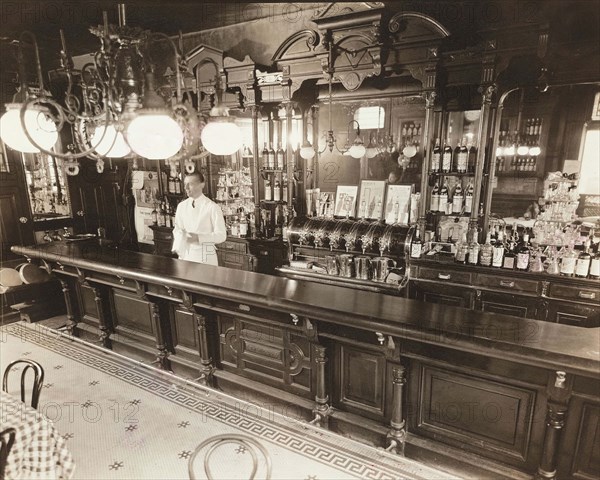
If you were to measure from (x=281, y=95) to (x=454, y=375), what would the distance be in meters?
4.27

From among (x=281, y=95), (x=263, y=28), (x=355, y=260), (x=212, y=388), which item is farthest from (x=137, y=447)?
(x=263, y=28)

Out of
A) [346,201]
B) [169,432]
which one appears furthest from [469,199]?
[169,432]

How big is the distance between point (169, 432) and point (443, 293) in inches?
125

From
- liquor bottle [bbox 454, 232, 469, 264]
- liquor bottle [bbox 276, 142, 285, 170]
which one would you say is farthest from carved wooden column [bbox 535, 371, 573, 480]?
liquor bottle [bbox 276, 142, 285, 170]

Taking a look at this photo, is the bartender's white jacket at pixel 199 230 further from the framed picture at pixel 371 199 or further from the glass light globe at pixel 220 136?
the glass light globe at pixel 220 136

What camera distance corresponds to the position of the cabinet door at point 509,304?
419 cm

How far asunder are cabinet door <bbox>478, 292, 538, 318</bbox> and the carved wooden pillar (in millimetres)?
2033

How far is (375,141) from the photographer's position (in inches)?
219

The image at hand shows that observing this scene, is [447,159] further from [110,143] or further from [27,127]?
[27,127]

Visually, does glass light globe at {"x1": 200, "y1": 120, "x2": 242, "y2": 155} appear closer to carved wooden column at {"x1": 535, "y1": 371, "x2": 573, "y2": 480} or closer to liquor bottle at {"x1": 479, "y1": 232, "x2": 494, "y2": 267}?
carved wooden column at {"x1": 535, "y1": 371, "x2": 573, "y2": 480}

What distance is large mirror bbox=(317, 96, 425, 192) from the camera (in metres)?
5.28

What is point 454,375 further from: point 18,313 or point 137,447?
point 18,313

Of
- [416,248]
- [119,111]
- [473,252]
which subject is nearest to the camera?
[119,111]

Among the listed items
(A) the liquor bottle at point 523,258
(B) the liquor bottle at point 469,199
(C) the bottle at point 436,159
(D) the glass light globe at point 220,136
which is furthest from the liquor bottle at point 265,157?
(A) the liquor bottle at point 523,258
